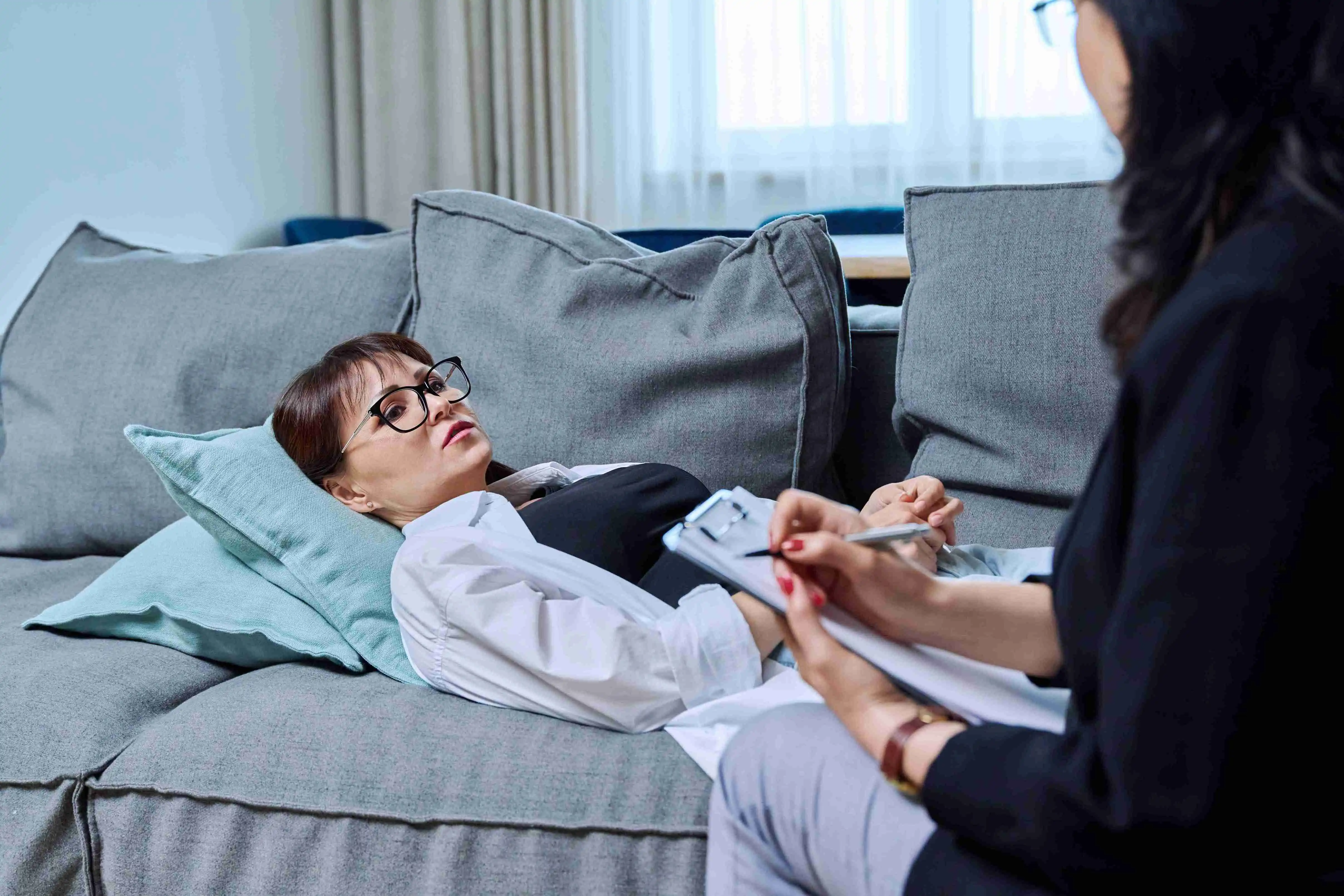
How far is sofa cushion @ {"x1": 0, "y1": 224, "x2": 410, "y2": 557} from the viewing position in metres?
1.66

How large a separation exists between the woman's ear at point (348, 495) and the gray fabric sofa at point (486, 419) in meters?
0.23

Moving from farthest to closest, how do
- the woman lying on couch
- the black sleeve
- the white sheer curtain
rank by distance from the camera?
the white sheer curtain < the woman lying on couch < the black sleeve

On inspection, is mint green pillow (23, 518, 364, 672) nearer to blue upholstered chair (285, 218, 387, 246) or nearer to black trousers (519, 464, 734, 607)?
black trousers (519, 464, 734, 607)

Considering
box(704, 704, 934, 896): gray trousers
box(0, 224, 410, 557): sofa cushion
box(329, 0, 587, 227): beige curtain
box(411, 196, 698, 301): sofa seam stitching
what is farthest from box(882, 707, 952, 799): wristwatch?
box(329, 0, 587, 227): beige curtain

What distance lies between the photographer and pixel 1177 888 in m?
0.55

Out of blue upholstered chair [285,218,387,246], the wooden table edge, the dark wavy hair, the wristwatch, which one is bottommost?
the wristwatch

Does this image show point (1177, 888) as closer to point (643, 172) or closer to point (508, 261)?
point (508, 261)

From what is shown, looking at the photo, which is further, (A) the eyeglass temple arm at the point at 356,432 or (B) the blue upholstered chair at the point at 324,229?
(B) the blue upholstered chair at the point at 324,229

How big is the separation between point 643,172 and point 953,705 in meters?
2.92

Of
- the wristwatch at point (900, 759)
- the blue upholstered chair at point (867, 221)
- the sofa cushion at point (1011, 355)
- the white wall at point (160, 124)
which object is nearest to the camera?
the wristwatch at point (900, 759)

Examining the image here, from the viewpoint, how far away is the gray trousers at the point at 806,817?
70 cm

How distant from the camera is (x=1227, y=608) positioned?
19.4 inches

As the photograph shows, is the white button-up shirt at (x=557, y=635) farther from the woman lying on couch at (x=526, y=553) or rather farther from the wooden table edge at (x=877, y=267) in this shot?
the wooden table edge at (x=877, y=267)

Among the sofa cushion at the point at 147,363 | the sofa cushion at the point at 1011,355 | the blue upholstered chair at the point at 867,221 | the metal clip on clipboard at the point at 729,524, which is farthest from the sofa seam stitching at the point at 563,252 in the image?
the blue upholstered chair at the point at 867,221
